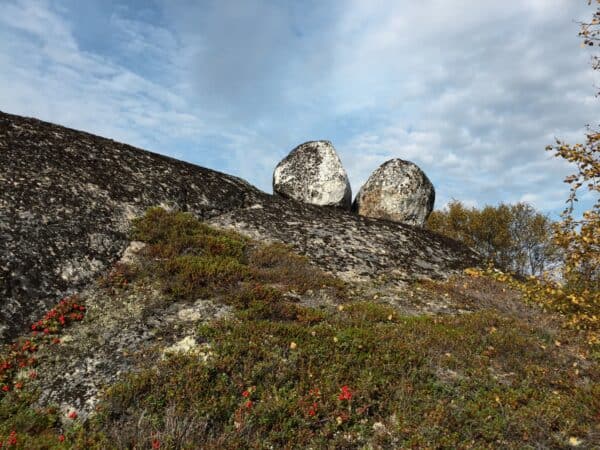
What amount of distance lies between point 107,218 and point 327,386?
30.5 feet

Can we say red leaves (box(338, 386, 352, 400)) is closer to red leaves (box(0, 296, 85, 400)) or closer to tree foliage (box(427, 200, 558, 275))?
red leaves (box(0, 296, 85, 400))

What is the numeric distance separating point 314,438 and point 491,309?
947 centimetres

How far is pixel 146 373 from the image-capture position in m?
7.39

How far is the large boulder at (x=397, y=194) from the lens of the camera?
75.6ft

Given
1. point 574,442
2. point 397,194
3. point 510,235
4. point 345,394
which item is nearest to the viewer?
point 574,442

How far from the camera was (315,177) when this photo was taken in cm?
2277

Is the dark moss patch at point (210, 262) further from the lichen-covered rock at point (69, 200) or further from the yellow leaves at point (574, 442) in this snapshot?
the yellow leaves at point (574, 442)

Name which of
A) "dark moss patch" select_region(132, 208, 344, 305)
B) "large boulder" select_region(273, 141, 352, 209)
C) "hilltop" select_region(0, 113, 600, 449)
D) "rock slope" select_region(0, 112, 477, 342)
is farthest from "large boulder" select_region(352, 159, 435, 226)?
"dark moss patch" select_region(132, 208, 344, 305)

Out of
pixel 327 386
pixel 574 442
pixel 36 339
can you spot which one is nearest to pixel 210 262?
pixel 36 339

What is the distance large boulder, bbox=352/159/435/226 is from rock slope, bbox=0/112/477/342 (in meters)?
1.80

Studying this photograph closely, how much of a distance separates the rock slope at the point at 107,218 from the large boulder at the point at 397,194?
1.80 meters

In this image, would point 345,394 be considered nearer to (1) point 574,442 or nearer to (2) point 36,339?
(1) point 574,442

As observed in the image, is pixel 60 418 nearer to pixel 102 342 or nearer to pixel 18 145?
pixel 102 342

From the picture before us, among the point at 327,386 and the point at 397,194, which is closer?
the point at 327,386
